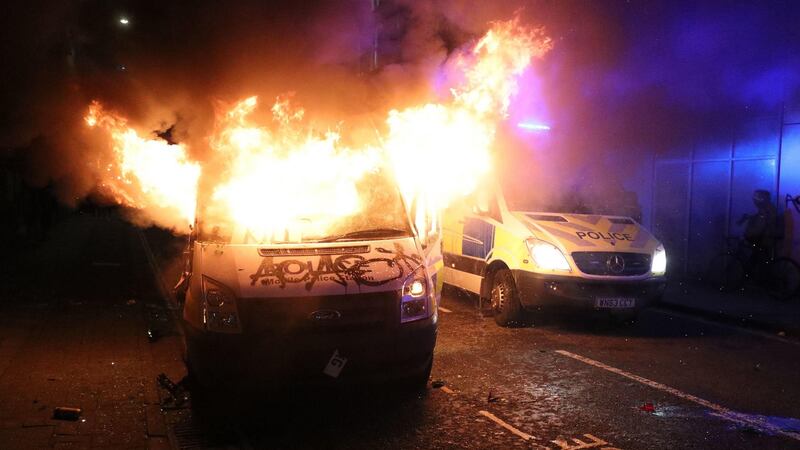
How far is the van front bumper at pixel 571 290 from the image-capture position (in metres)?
7.73

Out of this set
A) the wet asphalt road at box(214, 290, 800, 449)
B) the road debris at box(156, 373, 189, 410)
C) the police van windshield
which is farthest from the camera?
the police van windshield

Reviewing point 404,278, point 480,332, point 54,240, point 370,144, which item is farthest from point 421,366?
point 54,240

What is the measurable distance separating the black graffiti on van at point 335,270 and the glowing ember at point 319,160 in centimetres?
47

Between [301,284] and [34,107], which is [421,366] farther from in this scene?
[34,107]

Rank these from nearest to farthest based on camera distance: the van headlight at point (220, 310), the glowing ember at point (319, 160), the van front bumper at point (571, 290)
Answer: the van headlight at point (220, 310) → the glowing ember at point (319, 160) → the van front bumper at point (571, 290)

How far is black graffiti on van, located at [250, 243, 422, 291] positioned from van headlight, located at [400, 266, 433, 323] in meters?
0.08

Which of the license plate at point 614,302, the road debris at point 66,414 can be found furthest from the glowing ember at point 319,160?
the license plate at point 614,302

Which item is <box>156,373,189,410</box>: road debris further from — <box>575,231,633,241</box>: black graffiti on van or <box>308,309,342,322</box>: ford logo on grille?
<box>575,231,633,241</box>: black graffiti on van

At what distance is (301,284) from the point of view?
4930 millimetres

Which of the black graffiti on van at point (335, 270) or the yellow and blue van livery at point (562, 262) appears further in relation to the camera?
the yellow and blue van livery at point (562, 262)

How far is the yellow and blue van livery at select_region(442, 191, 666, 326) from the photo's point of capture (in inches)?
306

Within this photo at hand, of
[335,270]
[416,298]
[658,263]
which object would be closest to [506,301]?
[658,263]

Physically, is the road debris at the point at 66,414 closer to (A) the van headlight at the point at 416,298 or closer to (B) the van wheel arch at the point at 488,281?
(A) the van headlight at the point at 416,298

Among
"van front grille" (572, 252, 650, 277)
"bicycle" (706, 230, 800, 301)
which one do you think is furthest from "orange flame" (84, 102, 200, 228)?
"bicycle" (706, 230, 800, 301)
